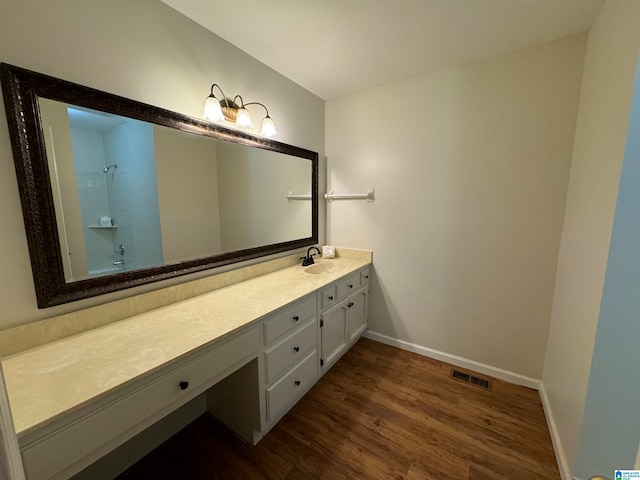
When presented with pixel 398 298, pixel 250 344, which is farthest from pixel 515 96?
pixel 250 344

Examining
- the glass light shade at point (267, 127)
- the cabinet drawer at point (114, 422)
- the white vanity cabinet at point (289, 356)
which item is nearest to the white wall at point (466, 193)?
the glass light shade at point (267, 127)

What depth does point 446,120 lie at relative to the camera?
204 cm

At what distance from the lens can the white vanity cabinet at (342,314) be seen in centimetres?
190

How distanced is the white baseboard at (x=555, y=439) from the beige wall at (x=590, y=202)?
0.09ft

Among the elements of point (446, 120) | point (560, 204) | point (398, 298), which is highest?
point (446, 120)

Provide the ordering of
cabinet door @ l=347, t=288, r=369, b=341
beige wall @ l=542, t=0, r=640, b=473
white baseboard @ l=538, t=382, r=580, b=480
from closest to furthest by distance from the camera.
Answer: beige wall @ l=542, t=0, r=640, b=473 → white baseboard @ l=538, t=382, r=580, b=480 → cabinet door @ l=347, t=288, r=369, b=341

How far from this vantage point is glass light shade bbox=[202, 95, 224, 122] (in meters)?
1.50

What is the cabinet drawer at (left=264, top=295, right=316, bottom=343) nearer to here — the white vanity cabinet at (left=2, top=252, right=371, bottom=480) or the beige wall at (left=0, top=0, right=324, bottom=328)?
the white vanity cabinet at (left=2, top=252, right=371, bottom=480)

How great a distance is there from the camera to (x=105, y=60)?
119 cm

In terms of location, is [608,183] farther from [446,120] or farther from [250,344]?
[250,344]

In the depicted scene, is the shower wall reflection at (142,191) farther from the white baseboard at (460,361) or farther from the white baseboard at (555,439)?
the white baseboard at (555,439)

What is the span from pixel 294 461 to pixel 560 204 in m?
2.29

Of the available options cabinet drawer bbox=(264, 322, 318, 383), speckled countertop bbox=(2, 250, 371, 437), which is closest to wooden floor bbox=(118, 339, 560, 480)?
cabinet drawer bbox=(264, 322, 318, 383)

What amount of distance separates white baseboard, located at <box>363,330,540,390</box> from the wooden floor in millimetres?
56
